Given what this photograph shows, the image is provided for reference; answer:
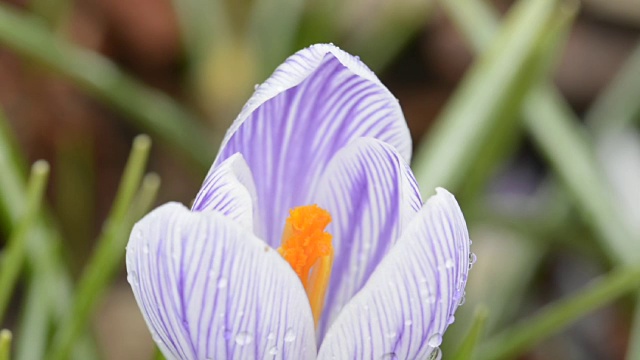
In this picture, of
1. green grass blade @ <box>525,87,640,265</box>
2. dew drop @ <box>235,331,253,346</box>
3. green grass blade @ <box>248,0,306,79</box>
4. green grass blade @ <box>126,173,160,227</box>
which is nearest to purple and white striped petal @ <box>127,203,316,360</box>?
dew drop @ <box>235,331,253,346</box>

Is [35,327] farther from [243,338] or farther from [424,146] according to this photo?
[424,146]

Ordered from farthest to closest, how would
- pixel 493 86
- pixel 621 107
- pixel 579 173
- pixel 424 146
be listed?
1. pixel 621 107
2. pixel 424 146
3. pixel 579 173
4. pixel 493 86

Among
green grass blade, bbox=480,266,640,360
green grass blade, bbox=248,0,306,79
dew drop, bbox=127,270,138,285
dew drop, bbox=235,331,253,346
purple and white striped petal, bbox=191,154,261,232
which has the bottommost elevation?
green grass blade, bbox=480,266,640,360

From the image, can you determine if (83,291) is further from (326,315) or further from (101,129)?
(101,129)

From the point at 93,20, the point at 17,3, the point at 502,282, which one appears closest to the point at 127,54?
the point at 93,20

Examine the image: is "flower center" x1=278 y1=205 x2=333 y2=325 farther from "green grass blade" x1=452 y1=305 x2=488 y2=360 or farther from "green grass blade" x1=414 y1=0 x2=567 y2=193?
"green grass blade" x1=414 y1=0 x2=567 y2=193

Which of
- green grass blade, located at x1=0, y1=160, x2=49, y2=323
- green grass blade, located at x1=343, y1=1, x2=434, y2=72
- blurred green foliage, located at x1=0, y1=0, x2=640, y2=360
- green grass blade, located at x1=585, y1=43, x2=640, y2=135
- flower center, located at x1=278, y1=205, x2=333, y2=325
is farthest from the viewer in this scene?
green grass blade, located at x1=343, y1=1, x2=434, y2=72

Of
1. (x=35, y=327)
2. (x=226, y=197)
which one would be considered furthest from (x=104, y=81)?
(x=226, y=197)
